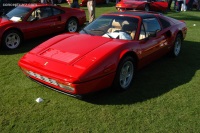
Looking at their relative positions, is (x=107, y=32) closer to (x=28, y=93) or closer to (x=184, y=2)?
(x=28, y=93)

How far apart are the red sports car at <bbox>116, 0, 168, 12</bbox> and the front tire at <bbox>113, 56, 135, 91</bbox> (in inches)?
431

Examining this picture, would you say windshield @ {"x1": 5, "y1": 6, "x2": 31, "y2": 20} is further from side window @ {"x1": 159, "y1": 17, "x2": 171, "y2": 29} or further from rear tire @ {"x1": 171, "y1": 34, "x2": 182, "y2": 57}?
rear tire @ {"x1": 171, "y1": 34, "x2": 182, "y2": 57}

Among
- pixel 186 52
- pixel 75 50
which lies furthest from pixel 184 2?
pixel 75 50

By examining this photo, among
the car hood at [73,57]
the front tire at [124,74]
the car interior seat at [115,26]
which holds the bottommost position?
the front tire at [124,74]

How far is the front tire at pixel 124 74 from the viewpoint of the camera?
4.06 meters

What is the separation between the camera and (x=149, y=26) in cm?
525

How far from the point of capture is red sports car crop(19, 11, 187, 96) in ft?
12.0

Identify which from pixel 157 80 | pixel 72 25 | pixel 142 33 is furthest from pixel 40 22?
pixel 157 80

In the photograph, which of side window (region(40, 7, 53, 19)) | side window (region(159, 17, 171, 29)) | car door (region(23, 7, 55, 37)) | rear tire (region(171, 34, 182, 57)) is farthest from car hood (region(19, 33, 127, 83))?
side window (region(40, 7, 53, 19))

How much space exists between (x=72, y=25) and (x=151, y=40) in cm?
444

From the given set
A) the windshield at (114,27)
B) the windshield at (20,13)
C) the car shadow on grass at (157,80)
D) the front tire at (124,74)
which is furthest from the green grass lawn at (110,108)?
the windshield at (20,13)

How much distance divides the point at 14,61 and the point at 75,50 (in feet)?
8.13

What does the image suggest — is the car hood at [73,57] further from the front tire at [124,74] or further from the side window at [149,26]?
the side window at [149,26]

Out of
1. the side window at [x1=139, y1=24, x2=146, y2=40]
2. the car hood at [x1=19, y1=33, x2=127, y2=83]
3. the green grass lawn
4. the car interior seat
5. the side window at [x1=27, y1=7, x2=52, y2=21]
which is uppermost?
the side window at [x1=27, y1=7, x2=52, y2=21]
